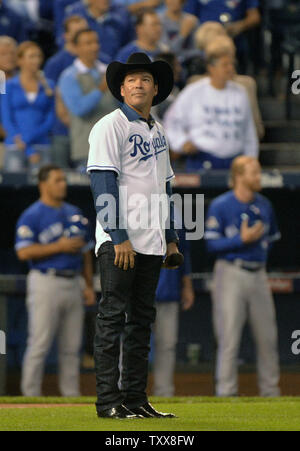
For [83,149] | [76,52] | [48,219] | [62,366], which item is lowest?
[62,366]

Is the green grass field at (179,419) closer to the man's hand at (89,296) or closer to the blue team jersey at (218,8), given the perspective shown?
the man's hand at (89,296)

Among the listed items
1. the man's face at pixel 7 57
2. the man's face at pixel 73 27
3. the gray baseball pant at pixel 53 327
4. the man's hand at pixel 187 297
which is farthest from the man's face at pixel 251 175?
the man's face at pixel 7 57

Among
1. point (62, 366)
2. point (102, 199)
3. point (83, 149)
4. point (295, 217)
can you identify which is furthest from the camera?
point (295, 217)

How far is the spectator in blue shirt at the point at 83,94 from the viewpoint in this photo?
10.3 m

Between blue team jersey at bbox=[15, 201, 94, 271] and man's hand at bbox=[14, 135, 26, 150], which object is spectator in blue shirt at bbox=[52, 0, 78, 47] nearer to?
man's hand at bbox=[14, 135, 26, 150]

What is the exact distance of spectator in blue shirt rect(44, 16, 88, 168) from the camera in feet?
34.9

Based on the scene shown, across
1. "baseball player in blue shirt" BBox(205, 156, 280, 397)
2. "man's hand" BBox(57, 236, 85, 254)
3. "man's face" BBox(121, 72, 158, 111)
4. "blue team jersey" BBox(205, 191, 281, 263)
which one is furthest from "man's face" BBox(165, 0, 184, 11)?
"man's face" BBox(121, 72, 158, 111)

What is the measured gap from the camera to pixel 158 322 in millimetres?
9656

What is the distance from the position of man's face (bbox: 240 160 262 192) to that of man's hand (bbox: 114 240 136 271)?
4.30m

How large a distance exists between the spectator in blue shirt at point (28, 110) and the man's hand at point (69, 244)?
105cm

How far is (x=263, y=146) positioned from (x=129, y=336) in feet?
19.6

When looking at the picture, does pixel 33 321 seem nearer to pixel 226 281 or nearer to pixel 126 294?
pixel 226 281

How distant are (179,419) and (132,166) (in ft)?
4.33

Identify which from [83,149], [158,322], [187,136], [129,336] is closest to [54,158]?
[83,149]
